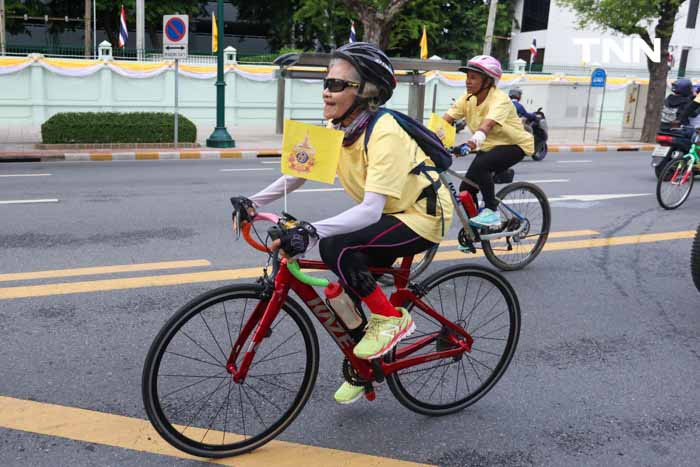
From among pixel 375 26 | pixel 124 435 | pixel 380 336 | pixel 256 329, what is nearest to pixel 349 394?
pixel 380 336

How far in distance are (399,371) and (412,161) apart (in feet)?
3.34

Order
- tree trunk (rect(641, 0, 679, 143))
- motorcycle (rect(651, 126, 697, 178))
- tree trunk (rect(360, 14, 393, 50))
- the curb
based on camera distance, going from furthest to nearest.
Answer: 1. tree trunk (rect(360, 14, 393, 50))
2. tree trunk (rect(641, 0, 679, 143))
3. the curb
4. motorcycle (rect(651, 126, 697, 178))

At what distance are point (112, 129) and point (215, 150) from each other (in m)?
2.28

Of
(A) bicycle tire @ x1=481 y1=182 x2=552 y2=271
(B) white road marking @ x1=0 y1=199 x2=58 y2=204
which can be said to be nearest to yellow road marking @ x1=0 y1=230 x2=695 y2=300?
(A) bicycle tire @ x1=481 y1=182 x2=552 y2=271

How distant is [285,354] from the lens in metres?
3.18

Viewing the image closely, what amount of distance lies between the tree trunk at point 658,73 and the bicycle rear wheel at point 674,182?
42.9 ft

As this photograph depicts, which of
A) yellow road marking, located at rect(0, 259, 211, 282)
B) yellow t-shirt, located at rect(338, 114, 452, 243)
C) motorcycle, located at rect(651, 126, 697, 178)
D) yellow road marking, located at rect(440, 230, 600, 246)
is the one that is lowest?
yellow road marking, located at rect(0, 259, 211, 282)

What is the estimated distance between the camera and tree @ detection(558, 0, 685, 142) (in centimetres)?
2022

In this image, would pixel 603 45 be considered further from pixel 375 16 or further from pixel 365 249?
pixel 365 249

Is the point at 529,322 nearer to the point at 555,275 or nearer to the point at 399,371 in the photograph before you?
the point at 555,275

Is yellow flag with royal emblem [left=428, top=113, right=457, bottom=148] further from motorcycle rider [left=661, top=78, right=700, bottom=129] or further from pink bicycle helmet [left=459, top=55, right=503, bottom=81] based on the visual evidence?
motorcycle rider [left=661, top=78, right=700, bottom=129]

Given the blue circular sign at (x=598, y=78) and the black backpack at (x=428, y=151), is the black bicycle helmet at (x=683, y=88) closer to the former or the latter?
the blue circular sign at (x=598, y=78)

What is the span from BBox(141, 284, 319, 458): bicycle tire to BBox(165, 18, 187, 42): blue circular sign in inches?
520

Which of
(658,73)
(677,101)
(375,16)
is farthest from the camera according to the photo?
(375,16)
